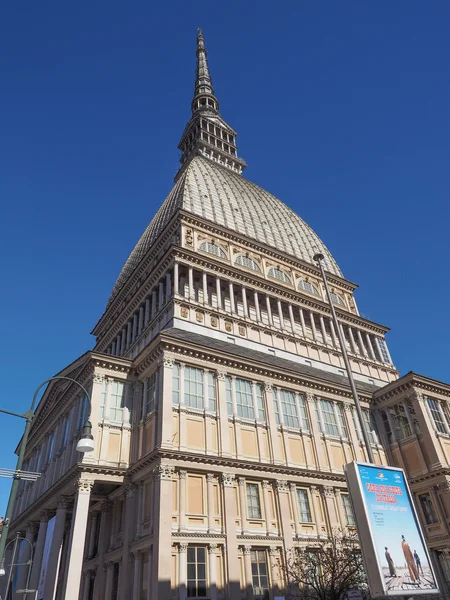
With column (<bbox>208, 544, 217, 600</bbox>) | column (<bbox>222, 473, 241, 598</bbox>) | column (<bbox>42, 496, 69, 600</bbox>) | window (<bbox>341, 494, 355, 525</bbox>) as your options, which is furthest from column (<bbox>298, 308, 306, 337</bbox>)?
column (<bbox>42, 496, 69, 600</bbox>)

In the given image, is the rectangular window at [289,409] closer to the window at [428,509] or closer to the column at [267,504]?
the column at [267,504]

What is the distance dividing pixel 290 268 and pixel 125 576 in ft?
124

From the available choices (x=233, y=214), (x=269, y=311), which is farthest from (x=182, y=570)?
(x=233, y=214)

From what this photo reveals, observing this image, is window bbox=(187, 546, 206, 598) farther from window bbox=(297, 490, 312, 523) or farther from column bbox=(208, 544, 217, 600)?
window bbox=(297, 490, 312, 523)

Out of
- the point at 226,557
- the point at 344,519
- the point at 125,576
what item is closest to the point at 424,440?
the point at 344,519

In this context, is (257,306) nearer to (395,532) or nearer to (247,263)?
(247,263)

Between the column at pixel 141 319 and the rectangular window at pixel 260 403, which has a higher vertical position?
the column at pixel 141 319

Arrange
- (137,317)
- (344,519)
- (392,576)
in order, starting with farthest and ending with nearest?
(137,317) < (344,519) < (392,576)

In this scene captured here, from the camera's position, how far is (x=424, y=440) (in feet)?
124

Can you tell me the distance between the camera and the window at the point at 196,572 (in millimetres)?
25047

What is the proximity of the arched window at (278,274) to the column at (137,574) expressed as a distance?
33259mm

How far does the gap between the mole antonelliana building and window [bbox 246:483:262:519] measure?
0.32 ft

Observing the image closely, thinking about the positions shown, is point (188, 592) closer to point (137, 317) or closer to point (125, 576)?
point (125, 576)

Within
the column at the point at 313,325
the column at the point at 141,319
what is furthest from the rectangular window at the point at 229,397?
the column at the point at 313,325
